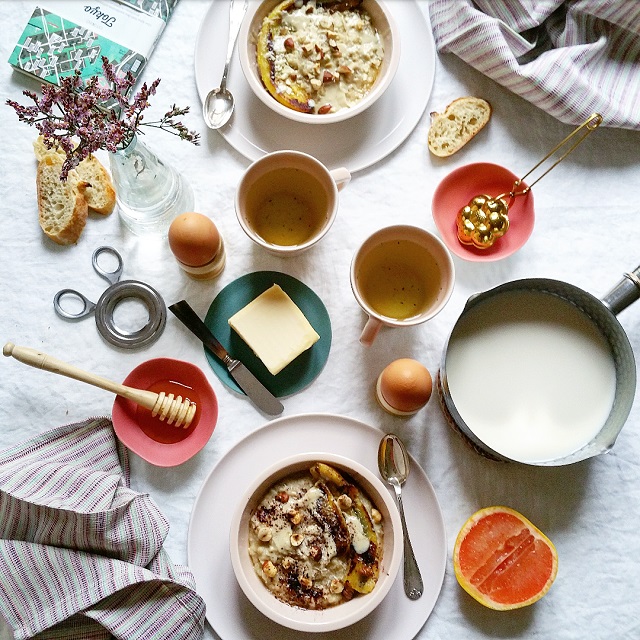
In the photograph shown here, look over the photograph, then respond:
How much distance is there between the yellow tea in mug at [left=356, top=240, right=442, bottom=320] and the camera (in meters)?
1.13

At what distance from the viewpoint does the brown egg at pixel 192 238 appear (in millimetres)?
1074

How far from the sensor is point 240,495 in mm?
1156

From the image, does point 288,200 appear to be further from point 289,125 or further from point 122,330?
point 122,330

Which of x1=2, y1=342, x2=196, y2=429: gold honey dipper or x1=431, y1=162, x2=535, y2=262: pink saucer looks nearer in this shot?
x1=2, y1=342, x2=196, y2=429: gold honey dipper

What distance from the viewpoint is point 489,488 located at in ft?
3.93

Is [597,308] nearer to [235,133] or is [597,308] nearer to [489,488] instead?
[489,488]

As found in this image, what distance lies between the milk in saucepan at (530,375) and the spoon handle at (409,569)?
7.4 inches

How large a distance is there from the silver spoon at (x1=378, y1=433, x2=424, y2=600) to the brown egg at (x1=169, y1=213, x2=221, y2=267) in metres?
0.46

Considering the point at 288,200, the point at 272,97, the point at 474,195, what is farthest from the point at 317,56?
the point at 474,195

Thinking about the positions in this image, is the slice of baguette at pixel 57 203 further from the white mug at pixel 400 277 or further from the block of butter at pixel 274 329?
the white mug at pixel 400 277

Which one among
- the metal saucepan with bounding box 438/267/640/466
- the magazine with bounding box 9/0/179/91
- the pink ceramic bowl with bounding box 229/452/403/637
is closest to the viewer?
the pink ceramic bowl with bounding box 229/452/403/637

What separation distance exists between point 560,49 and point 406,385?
2.34 feet

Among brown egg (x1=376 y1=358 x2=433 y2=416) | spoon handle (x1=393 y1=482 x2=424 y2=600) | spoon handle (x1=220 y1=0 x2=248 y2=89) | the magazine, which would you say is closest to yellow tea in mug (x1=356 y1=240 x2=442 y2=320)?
brown egg (x1=376 y1=358 x2=433 y2=416)

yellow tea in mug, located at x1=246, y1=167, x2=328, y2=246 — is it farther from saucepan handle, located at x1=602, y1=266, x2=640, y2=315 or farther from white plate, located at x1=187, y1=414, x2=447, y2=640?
saucepan handle, located at x1=602, y1=266, x2=640, y2=315
